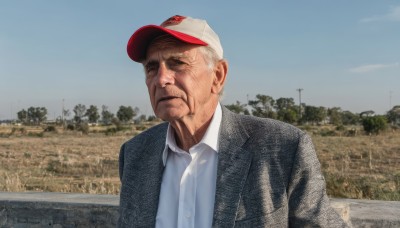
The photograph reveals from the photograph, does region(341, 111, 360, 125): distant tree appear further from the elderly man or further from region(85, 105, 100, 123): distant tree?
the elderly man

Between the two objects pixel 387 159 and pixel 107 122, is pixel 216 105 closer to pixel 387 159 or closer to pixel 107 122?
pixel 387 159

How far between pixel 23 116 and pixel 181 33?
357 ft

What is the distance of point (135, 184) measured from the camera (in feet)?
6.93

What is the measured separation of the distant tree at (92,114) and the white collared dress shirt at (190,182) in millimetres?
95270

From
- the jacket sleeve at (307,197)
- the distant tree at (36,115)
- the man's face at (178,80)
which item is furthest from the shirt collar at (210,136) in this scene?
the distant tree at (36,115)

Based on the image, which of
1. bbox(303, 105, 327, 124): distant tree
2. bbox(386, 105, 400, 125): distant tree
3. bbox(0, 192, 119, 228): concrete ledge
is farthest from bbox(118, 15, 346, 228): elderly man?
bbox(303, 105, 327, 124): distant tree

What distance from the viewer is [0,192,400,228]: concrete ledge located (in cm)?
321

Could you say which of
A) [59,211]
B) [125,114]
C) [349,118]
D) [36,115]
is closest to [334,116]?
[349,118]

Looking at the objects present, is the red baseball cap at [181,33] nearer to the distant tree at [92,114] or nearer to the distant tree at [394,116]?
the distant tree at [394,116]

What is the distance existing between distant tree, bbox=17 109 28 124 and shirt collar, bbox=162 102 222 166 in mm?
107535

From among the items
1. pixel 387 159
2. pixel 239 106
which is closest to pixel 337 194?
pixel 387 159

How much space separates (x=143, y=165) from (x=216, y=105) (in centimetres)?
42

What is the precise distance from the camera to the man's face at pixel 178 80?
6.19ft

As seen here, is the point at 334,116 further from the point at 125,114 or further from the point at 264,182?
the point at 264,182
